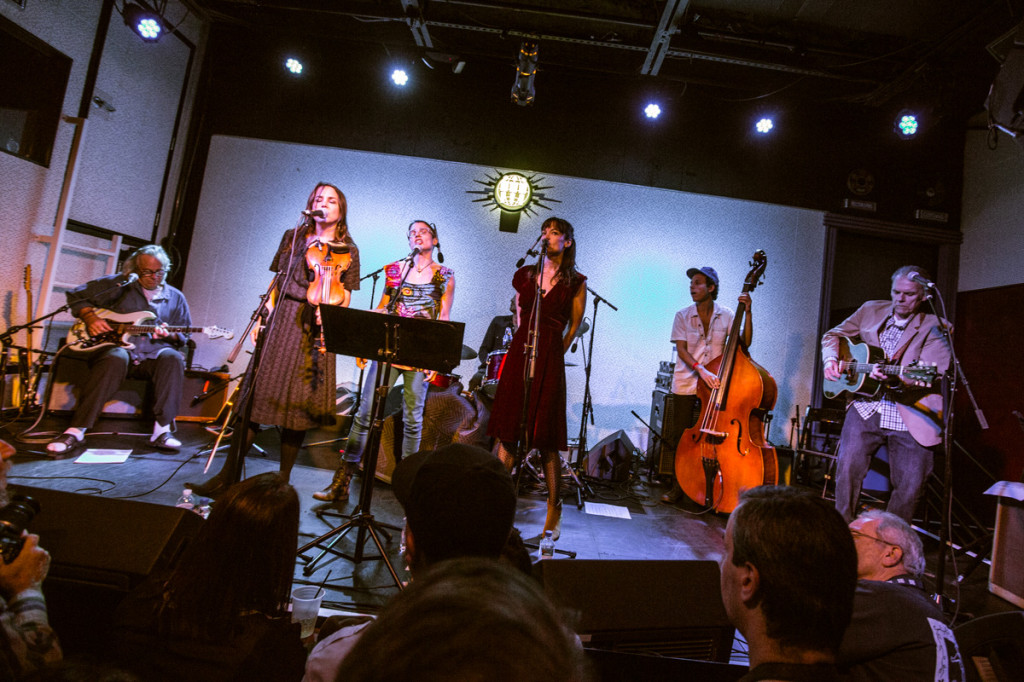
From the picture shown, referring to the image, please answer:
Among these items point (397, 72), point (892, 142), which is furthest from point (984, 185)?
point (397, 72)

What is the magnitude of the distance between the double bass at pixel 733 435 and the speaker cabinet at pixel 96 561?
377 cm

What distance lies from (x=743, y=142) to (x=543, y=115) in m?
2.73

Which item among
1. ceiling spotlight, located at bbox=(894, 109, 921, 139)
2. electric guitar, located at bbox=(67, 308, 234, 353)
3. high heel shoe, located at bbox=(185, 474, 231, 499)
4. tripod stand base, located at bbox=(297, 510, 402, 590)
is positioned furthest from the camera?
ceiling spotlight, located at bbox=(894, 109, 921, 139)

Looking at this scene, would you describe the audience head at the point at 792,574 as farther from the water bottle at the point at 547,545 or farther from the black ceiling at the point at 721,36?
the black ceiling at the point at 721,36

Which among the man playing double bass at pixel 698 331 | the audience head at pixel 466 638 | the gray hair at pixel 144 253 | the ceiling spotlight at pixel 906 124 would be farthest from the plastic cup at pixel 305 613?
the ceiling spotlight at pixel 906 124

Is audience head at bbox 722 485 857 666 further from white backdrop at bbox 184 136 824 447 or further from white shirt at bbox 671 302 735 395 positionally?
white backdrop at bbox 184 136 824 447

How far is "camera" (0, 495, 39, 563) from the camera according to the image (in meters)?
1.46

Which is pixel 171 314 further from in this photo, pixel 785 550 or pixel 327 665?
pixel 785 550

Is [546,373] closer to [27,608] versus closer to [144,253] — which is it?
[27,608]

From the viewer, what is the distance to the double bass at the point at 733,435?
14.2 ft

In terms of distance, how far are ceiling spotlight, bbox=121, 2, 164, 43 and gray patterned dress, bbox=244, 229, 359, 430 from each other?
463 cm

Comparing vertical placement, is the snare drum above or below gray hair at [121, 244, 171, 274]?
below

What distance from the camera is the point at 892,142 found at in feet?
23.9

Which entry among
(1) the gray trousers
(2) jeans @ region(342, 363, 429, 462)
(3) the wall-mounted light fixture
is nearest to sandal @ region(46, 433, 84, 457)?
(1) the gray trousers
